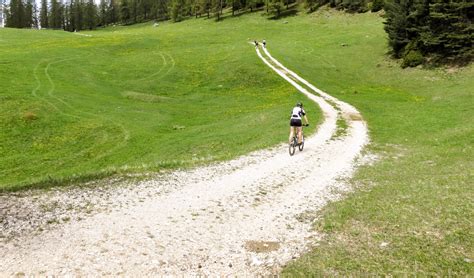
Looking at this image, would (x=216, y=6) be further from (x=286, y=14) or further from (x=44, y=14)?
(x=44, y=14)

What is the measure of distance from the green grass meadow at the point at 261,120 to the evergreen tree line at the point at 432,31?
157 inches

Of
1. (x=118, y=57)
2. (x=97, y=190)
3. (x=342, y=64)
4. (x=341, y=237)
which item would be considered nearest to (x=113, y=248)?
(x=97, y=190)

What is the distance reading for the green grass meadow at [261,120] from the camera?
12477 mm

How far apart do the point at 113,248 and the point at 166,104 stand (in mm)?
41266

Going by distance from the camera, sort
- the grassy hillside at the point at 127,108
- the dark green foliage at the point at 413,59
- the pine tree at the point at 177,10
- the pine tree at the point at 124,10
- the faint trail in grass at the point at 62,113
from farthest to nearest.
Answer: the pine tree at the point at 124,10 < the pine tree at the point at 177,10 < the dark green foliage at the point at 413,59 < the faint trail in grass at the point at 62,113 < the grassy hillside at the point at 127,108

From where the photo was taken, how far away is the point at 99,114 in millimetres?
44156

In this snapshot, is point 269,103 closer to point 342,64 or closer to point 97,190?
point 342,64

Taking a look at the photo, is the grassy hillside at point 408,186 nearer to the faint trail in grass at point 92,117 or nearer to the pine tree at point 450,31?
the pine tree at point 450,31

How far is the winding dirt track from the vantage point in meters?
11.1

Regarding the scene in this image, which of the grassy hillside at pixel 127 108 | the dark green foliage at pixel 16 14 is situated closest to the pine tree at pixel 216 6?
the grassy hillside at pixel 127 108

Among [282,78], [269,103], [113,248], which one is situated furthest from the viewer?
[282,78]

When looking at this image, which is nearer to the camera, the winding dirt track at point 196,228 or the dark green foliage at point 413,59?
the winding dirt track at point 196,228

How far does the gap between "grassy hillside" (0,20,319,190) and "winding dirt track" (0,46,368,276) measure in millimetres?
3946

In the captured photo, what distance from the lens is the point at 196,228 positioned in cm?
1356
